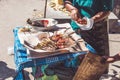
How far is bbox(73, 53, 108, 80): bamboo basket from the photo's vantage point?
4715 mm

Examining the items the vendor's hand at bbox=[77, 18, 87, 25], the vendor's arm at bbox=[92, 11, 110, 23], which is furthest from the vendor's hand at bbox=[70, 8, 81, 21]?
the vendor's arm at bbox=[92, 11, 110, 23]

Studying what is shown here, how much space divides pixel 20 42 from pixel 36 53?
0.40 meters

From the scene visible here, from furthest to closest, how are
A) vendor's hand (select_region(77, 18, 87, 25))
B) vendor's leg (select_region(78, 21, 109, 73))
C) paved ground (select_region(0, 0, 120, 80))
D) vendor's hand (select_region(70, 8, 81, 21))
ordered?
paved ground (select_region(0, 0, 120, 80)) < vendor's leg (select_region(78, 21, 109, 73)) < vendor's hand (select_region(70, 8, 81, 21)) < vendor's hand (select_region(77, 18, 87, 25))

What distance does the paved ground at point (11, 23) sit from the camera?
691cm

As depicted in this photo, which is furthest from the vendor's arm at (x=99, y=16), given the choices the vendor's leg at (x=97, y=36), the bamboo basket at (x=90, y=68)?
the bamboo basket at (x=90, y=68)

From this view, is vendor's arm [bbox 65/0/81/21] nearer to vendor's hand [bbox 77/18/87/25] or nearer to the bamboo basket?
vendor's hand [bbox 77/18/87/25]

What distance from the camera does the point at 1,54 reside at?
7441mm

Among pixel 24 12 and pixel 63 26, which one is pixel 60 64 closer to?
pixel 63 26

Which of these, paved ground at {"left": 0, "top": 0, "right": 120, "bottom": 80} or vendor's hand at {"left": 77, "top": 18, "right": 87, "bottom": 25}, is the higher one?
vendor's hand at {"left": 77, "top": 18, "right": 87, "bottom": 25}

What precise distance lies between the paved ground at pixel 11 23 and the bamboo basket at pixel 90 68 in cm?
203

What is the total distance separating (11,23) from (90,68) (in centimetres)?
499

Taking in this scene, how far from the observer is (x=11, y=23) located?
929 cm

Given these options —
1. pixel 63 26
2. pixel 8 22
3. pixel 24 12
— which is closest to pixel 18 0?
Answer: pixel 24 12

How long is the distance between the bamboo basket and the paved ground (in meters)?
2.03
